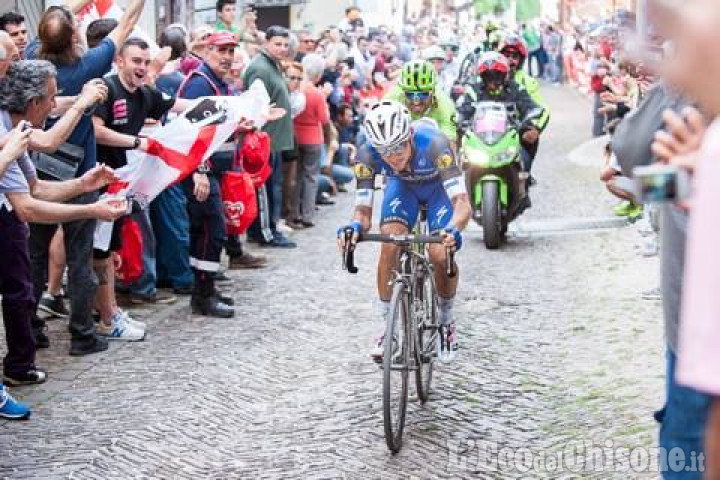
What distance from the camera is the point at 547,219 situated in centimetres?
1426

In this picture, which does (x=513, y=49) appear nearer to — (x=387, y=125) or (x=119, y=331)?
(x=119, y=331)

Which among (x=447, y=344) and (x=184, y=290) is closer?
(x=447, y=344)

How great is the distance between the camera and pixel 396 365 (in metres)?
6.30

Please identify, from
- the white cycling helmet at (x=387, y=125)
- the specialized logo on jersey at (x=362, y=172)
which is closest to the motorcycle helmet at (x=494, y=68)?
the specialized logo on jersey at (x=362, y=172)

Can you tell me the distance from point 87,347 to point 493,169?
5275 mm

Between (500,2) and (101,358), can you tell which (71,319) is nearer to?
(101,358)

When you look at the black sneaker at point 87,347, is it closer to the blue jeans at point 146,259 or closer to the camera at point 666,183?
the blue jeans at point 146,259

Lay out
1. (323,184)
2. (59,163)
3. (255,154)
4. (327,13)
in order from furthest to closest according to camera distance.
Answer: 1. (327,13)
2. (323,184)
3. (255,154)
4. (59,163)

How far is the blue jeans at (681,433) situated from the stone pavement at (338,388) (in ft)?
7.61

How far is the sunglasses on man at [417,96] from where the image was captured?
356 inches

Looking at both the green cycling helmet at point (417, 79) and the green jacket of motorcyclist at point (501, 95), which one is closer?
the green cycling helmet at point (417, 79)

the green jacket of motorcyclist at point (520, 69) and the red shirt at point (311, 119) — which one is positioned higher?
the green jacket of motorcyclist at point (520, 69)

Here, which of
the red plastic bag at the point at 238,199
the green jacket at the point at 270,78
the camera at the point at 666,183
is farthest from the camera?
the green jacket at the point at 270,78

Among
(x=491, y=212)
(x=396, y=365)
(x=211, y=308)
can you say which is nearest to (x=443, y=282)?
(x=396, y=365)
